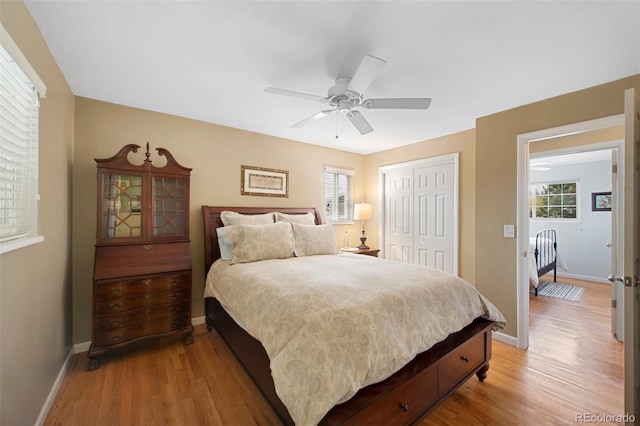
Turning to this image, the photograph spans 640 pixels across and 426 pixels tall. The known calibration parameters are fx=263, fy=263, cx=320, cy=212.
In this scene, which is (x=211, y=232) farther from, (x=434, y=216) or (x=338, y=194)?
(x=434, y=216)

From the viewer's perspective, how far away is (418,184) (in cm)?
417

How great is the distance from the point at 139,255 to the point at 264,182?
5.80 ft

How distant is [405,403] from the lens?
1.50 m

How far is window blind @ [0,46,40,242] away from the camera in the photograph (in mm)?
1220

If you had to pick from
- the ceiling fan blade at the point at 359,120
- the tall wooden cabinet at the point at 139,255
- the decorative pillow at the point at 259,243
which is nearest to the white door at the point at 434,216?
the ceiling fan blade at the point at 359,120

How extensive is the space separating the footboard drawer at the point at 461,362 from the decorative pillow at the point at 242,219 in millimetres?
2352

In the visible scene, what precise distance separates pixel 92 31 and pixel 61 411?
2.49m

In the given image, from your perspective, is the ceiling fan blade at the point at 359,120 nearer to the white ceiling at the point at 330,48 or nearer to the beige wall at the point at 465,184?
the white ceiling at the point at 330,48

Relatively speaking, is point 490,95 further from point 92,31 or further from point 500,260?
point 92,31

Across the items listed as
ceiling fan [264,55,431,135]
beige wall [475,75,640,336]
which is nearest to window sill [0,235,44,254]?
ceiling fan [264,55,431,135]

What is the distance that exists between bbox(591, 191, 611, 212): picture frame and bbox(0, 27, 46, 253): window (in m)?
8.04

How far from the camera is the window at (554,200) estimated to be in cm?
566

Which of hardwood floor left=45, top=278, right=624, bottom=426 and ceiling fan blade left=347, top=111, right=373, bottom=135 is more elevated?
ceiling fan blade left=347, top=111, right=373, bottom=135

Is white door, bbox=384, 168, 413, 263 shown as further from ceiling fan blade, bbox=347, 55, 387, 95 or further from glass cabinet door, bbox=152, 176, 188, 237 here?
glass cabinet door, bbox=152, 176, 188, 237
